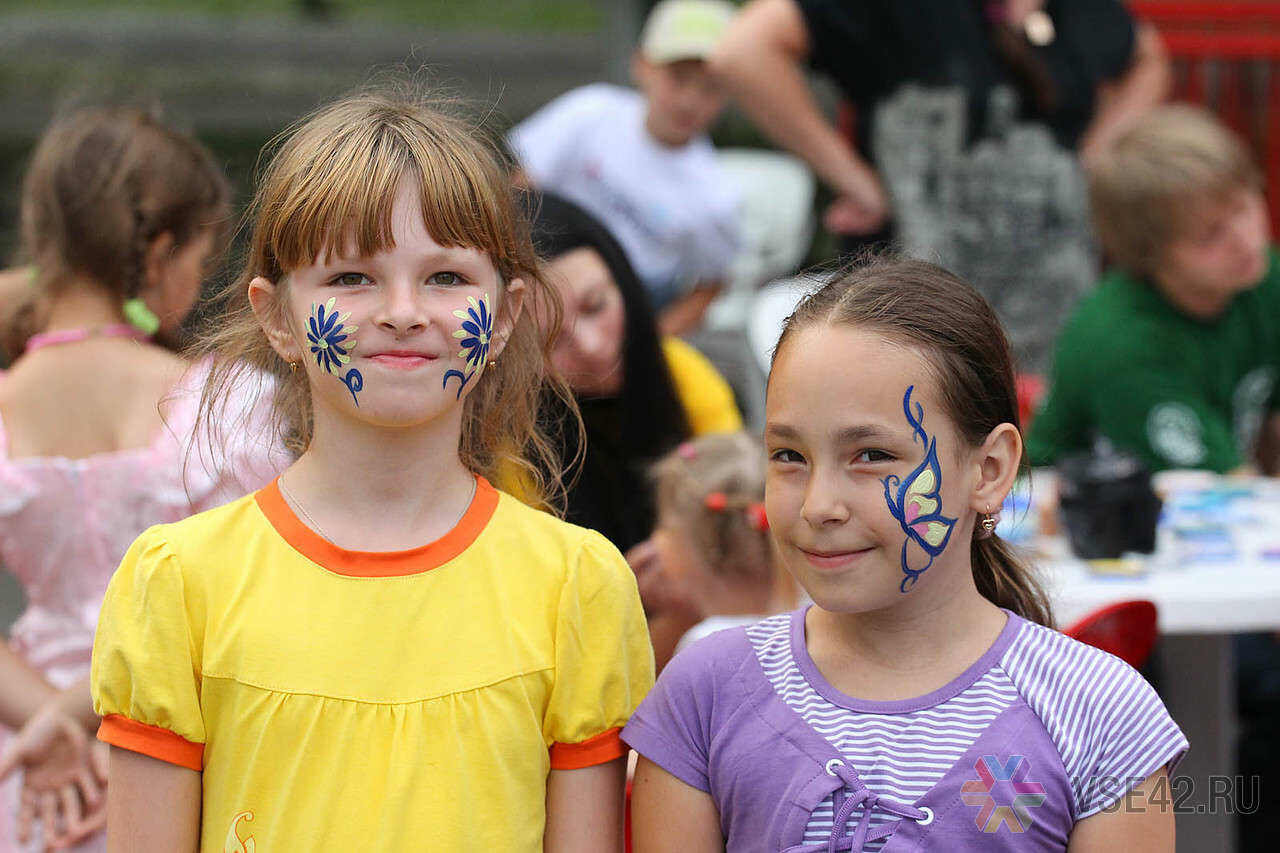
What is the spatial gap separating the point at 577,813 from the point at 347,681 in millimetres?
308

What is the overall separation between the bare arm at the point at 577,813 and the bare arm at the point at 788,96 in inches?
117

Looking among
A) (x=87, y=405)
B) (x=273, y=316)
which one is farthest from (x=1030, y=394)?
(x=273, y=316)

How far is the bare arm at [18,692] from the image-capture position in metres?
2.29

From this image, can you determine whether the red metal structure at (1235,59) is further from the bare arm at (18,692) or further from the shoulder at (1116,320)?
the bare arm at (18,692)

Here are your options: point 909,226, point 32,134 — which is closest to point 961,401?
point 909,226

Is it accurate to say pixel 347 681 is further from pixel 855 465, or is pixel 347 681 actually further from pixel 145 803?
pixel 855 465

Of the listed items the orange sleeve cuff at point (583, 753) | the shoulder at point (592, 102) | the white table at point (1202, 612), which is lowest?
the white table at point (1202, 612)

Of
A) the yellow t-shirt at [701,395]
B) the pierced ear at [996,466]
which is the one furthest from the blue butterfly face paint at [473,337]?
the yellow t-shirt at [701,395]

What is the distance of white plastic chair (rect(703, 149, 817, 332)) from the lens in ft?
20.4

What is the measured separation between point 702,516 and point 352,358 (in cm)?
121

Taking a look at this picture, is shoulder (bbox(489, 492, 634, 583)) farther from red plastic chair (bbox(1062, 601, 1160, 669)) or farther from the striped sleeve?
red plastic chair (bbox(1062, 601, 1160, 669))

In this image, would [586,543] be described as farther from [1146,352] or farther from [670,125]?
[670,125]

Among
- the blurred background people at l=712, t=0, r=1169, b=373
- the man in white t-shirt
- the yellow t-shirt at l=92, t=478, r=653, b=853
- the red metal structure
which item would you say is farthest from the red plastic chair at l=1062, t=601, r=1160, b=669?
the red metal structure

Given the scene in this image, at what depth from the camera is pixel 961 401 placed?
5.40ft
